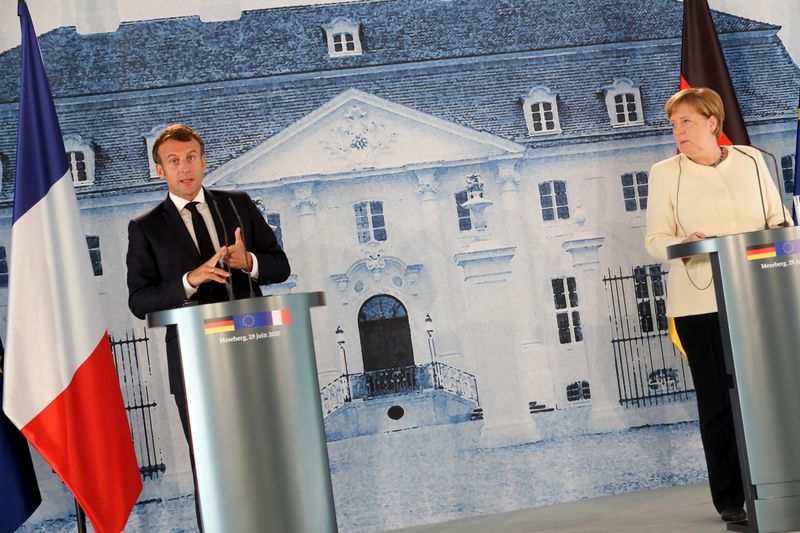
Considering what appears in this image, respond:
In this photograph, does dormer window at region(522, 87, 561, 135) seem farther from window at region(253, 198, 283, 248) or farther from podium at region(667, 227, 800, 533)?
podium at region(667, 227, 800, 533)

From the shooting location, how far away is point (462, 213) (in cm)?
505

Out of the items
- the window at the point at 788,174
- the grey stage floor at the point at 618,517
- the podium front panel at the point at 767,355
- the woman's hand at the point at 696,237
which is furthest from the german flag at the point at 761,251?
the window at the point at 788,174

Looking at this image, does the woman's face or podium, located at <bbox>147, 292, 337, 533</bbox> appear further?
the woman's face

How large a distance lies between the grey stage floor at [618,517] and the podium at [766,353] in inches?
17.5

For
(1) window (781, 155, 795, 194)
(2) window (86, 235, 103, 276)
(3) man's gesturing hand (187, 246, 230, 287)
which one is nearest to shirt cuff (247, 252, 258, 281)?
(3) man's gesturing hand (187, 246, 230, 287)

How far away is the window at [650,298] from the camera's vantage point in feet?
16.9

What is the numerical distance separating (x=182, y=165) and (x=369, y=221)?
1.61 m

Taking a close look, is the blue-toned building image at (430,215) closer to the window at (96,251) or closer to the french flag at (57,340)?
the window at (96,251)

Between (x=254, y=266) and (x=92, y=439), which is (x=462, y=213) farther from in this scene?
(x=92, y=439)

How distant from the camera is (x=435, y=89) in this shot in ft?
16.8

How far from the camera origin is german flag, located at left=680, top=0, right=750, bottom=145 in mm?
4938

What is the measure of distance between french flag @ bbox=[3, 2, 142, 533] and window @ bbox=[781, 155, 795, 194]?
3906mm

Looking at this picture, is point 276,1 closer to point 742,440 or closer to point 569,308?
point 569,308

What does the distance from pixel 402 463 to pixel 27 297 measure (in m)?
2.06
